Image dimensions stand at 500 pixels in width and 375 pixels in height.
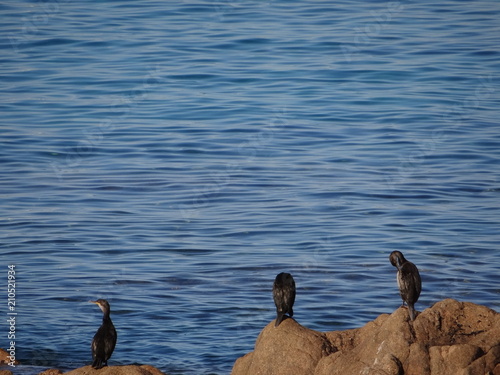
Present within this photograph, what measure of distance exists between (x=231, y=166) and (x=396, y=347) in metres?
15.3

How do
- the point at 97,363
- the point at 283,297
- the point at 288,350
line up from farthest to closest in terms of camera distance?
the point at 283,297, the point at 97,363, the point at 288,350

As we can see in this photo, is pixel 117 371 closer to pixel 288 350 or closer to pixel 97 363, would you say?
pixel 97 363

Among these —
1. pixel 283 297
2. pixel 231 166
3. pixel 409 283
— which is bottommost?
pixel 231 166

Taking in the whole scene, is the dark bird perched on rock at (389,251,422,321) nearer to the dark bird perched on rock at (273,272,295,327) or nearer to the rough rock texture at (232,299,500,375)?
the rough rock texture at (232,299,500,375)

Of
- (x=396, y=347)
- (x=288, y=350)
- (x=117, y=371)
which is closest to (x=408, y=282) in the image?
(x=396, y=347)

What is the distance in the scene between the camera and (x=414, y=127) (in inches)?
1069

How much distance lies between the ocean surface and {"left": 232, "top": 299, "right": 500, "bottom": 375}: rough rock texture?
2.75 metres

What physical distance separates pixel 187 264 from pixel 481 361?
8.64 metres

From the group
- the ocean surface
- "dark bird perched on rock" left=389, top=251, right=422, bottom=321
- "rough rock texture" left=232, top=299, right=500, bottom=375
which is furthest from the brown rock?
the ocean surface

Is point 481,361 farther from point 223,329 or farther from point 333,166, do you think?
point 333,166

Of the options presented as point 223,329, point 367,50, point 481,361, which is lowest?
point 223,329

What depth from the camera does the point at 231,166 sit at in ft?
78.8

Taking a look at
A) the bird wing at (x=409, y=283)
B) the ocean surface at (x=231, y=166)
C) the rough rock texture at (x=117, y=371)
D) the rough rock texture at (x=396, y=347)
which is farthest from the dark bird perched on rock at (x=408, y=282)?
the ocean surface at (x=231, y=166)

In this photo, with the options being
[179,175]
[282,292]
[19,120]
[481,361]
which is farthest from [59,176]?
[481,361]
